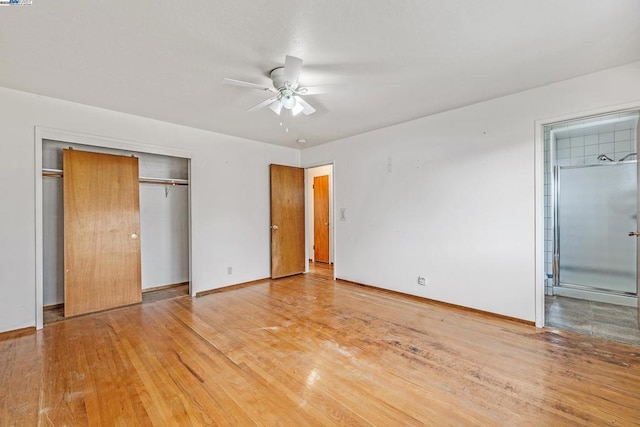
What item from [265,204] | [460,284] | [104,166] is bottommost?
[460,284]

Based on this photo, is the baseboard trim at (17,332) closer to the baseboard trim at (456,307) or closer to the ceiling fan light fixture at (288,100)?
the ceiling fan light fixture at (288,100)

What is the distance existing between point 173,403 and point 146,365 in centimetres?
64

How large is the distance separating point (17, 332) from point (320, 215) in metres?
5.16

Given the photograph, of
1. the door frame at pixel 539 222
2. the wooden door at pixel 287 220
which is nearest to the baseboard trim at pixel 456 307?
the door frame at pixel 539 222

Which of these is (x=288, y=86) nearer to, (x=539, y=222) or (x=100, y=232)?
(x=539, y=222)

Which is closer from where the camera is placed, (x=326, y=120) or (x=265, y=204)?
(x=326, y=120)

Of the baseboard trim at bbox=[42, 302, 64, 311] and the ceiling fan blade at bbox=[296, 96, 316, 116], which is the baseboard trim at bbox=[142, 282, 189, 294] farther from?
the ceiling fan blade at bbox=[296, 96, 316, 116]

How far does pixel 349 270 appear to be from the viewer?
15.8 ft

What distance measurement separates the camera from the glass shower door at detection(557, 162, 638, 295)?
3.67m

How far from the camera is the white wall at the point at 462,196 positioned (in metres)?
2.94

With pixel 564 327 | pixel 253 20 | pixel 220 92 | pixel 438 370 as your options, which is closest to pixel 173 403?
pixel 438 370

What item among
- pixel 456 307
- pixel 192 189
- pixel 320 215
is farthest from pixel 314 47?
pixel 320 215

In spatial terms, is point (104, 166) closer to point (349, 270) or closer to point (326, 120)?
point (326, 120)

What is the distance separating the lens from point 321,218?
6855 mm
